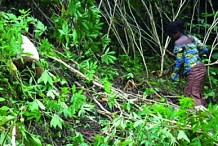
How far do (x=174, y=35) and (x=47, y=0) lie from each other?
3.69ft

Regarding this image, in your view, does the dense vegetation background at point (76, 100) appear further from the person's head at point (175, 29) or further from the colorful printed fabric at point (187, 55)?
the person's head at point (175, 29)

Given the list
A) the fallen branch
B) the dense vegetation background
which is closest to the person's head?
the dense vegetation background

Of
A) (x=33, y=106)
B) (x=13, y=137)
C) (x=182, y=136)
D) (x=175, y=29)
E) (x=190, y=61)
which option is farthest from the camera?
(x=175, y=29)

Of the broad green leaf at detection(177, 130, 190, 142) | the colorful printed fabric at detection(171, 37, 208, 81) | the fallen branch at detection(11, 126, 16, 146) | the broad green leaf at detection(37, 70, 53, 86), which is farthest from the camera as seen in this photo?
the colorful printed fabric at detection(171, 37, 208, 81)

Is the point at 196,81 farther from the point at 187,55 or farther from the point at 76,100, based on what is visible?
the point at 76,100

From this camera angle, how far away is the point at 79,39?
11.2 feet

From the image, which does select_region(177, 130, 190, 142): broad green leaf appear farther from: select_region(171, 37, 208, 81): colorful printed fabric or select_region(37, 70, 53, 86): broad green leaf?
select_region(171, 37, 208, 81): colorful printed fabric

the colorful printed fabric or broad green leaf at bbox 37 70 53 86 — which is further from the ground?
broad green leaf at bbox 37 70 53 86

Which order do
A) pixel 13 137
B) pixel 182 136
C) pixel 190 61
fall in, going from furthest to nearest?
pixel 190 61 < pixel 182 136 < pixel 13 137

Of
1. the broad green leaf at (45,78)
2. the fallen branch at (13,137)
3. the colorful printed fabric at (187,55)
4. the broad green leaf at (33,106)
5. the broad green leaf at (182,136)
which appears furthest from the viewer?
the colorful printed fabric at (187,55)

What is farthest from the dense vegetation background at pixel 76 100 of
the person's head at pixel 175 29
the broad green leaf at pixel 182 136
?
the person's head at pixel 175 29

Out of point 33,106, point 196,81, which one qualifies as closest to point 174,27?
point 196,81

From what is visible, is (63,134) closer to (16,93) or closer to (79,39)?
(16,93)

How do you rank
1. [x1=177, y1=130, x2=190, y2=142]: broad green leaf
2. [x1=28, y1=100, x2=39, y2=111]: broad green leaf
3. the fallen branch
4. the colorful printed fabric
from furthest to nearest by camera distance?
the colorful printed fabric → [x1=177, y1=130, x2=190, y2=142]: broad green leaf → [x1=28, y1=100, x2=39, y2=111]: broad green leaf → the fallen branch
